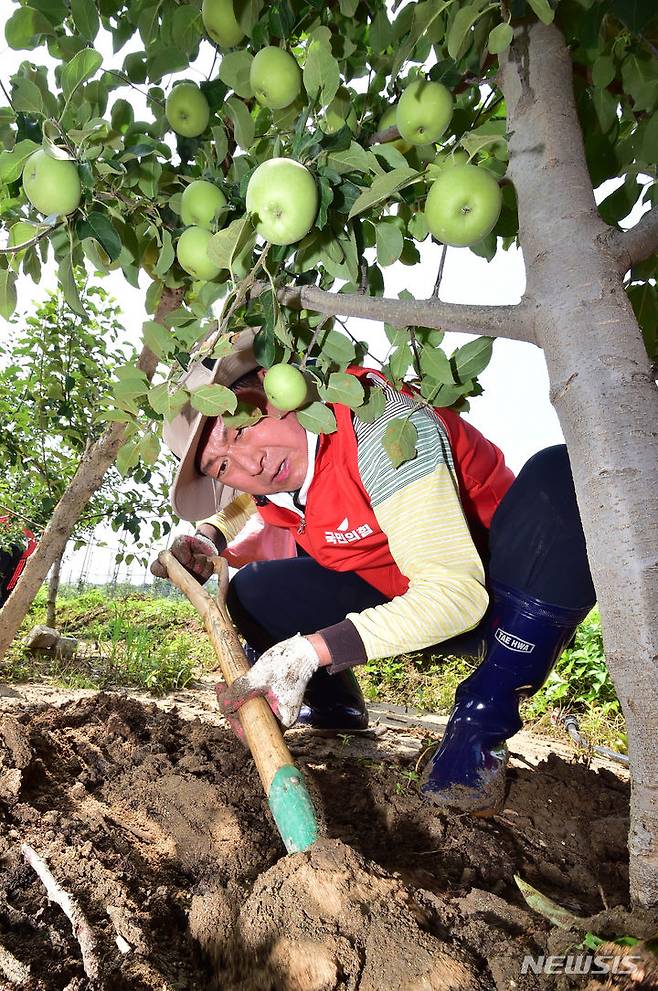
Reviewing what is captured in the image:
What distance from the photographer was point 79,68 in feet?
3.96

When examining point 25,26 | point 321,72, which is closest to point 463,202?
point 321,72

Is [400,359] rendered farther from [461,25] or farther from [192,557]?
[192,557]

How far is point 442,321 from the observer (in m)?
1.33

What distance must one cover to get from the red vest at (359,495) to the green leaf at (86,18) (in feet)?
3.83

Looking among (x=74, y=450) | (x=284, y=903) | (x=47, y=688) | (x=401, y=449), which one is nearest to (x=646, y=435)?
(x=401, y=449)

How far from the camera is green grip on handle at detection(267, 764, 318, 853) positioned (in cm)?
141

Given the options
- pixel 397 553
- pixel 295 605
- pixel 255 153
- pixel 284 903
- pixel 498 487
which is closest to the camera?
pixel 284 903

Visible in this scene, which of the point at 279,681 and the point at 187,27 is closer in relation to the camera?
the point at 187,27

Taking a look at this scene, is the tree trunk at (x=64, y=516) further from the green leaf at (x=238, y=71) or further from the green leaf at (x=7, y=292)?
the green leaf at (x=238, y=71)

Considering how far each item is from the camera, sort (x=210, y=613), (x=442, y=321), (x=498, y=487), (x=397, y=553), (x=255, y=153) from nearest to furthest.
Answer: (x=442, y=321), (x=255, y=153), (x=397, y=553), (x=210, y=613), (x=498, y=487)

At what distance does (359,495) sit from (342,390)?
63 cm

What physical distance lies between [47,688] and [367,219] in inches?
146

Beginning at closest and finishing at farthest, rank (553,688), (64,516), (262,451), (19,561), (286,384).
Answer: (286,384) → (262,451) → (64,516) → (553,688) → (19,561)

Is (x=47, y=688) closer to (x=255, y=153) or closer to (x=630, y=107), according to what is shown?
(x=255, y=153)
